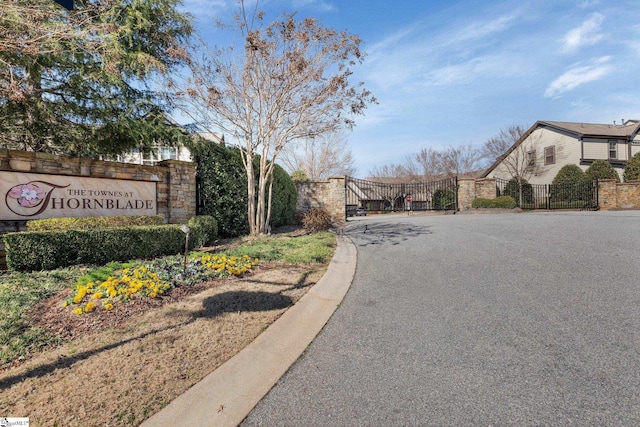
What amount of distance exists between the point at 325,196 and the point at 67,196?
9185mm

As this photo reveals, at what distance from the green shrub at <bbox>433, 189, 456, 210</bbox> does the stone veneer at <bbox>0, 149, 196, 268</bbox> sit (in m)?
15.9

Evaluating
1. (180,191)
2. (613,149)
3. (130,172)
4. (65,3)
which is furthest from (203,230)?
(613,149)

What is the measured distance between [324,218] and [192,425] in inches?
321

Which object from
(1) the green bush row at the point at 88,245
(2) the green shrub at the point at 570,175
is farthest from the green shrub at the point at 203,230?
(2) the green shrub at the point at 570,175

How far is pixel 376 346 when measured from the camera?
9.20 feet

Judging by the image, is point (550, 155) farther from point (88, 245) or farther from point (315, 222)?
point (88, 245)

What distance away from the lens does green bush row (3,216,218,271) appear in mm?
4758

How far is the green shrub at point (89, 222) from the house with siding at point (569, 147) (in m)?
28.2

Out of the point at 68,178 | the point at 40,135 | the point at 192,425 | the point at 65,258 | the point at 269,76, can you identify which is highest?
the point at 269,76

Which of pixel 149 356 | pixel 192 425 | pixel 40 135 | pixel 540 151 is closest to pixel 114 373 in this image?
pixel 149 356

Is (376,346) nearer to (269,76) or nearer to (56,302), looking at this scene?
(56,302)

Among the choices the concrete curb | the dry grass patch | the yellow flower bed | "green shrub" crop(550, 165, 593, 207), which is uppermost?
"green shrub" crop(550, 165, 593, 207)

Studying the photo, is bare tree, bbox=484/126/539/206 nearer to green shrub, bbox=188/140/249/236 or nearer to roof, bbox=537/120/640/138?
roof, bbox=537/120/640/138

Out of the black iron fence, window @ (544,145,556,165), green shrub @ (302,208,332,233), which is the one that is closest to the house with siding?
window @ (544,145,556,165)
